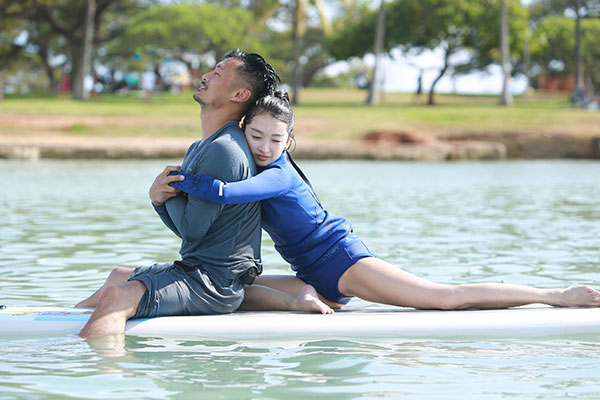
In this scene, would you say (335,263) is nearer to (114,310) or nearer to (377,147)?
(114,310)

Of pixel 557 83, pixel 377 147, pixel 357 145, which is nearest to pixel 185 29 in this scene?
pixel 357 145

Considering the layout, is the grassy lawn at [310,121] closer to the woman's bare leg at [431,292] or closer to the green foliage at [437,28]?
the green foliage at [437,28]

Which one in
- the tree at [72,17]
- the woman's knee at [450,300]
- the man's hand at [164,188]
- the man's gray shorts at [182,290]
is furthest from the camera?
the tree at [72,17]

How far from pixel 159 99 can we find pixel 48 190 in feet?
69.2

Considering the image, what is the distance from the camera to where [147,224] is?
8422 millimetres

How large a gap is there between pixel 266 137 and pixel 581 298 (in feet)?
5.45

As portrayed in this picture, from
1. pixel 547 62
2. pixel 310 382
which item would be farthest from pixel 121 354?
pixel 547 62

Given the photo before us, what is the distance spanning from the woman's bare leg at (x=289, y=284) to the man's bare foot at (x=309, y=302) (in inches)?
2.6

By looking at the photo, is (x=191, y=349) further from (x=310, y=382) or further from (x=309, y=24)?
(x=309, y=24)

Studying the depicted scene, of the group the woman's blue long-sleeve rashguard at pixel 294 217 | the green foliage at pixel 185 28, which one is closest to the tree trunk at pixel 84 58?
the green foliage at pixel 185 28

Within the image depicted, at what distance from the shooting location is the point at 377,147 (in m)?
20.0

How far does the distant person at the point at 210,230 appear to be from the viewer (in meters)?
3.61

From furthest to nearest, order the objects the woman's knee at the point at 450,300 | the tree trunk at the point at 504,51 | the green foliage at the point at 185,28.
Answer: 1. the green foliage at the point at 185,28
2. the tree trunk at the point at 504,51
3. the woman's knee at the point at 450,300

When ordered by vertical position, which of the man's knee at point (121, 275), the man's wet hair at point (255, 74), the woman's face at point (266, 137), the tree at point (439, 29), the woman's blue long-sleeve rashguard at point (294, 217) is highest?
the tree at point (439, 29)
